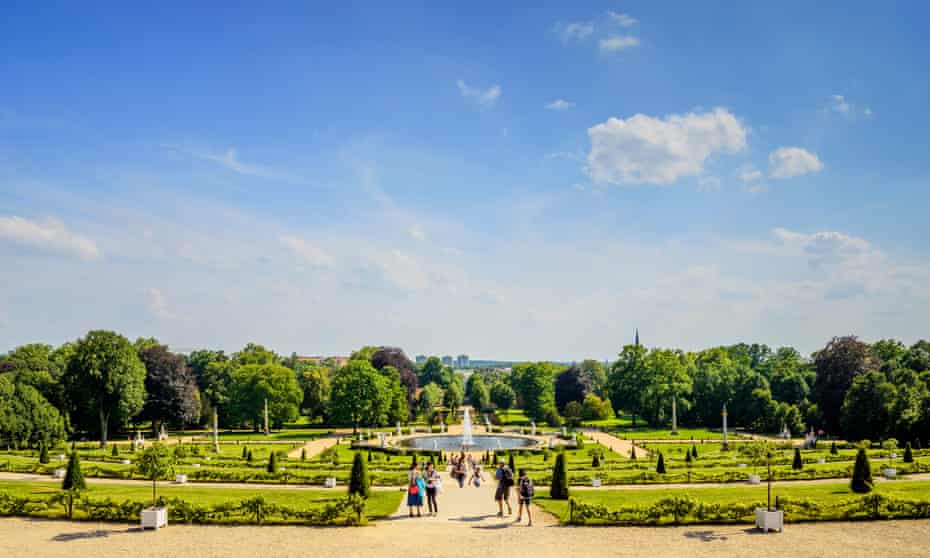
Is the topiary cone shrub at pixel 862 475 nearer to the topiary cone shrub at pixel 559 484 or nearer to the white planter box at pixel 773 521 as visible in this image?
the white planter box at pixel 773 521

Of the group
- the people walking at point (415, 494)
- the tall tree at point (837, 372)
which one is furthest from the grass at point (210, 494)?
the tall tree at point (837, 372)

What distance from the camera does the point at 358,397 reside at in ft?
218

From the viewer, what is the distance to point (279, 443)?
190 ft

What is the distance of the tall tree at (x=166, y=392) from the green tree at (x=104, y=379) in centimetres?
530

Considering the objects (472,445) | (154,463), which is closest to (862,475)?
(154,463)

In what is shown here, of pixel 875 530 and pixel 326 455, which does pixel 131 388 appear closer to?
pixel 326 455

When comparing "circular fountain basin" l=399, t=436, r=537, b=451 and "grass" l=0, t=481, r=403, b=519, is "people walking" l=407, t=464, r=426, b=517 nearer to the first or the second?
"grass" l=0, t=481, r=403, b=519

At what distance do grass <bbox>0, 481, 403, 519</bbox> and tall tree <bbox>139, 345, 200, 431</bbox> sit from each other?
113 feet

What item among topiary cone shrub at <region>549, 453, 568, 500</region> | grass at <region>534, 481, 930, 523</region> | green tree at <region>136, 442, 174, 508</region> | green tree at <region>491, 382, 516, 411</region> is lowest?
green tree at <region>491, 382, 516, 411</region>

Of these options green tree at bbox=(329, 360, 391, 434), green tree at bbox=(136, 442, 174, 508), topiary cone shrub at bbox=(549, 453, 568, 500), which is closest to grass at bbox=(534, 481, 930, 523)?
topiary cone shrub at bbox=(549, 453, 568, 500)

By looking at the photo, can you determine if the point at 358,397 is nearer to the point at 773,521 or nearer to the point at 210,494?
the point at 210,494

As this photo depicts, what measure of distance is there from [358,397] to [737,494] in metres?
44.5

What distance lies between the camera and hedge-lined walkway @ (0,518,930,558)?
1831 cm

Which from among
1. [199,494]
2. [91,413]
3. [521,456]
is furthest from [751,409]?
[91,413]
